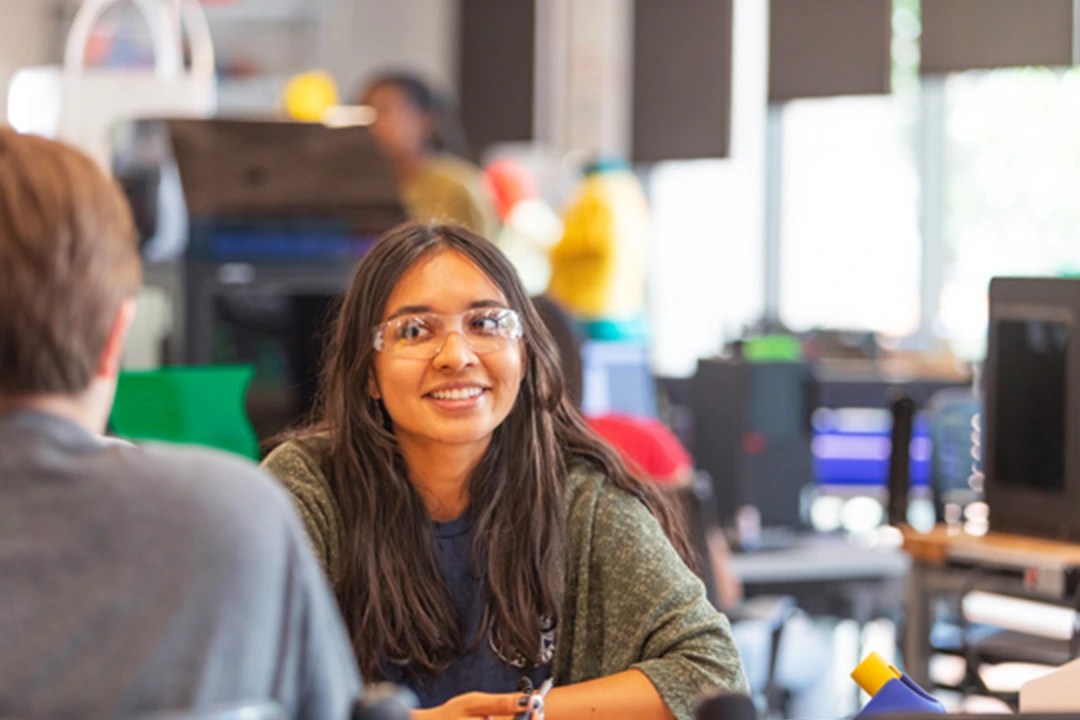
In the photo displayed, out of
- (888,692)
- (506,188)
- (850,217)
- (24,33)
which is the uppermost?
(24,33)

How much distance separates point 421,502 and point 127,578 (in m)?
0.88

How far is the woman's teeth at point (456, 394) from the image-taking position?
1.78 m

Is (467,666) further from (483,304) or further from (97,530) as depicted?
(97,530)

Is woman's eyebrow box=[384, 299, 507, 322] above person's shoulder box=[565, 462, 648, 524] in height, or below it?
above

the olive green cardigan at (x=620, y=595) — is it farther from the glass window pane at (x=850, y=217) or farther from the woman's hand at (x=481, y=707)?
the glass window pane at (x=850, y=217)

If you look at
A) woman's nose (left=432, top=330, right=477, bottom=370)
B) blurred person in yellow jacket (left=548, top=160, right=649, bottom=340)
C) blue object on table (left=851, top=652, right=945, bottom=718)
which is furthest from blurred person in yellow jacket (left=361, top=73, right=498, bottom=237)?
blue object on table (left=851, top=652, right=945, bottom=718)

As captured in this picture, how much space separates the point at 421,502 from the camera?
1811 millimetres

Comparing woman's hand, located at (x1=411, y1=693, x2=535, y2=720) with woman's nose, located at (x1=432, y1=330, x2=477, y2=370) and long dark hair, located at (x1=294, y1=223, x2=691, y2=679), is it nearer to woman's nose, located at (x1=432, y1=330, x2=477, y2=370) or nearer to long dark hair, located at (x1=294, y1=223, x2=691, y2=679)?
long dark hair, located at (x1=294, y1=223, x2=691, y2=679)

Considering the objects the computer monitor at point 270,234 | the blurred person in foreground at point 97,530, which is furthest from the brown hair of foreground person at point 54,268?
the computer monitor at point 270,234

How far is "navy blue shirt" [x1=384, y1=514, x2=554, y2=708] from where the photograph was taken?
1749mm

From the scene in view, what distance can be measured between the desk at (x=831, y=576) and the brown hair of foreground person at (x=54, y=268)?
3.30 metres

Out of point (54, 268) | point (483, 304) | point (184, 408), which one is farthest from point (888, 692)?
point (184, 408)

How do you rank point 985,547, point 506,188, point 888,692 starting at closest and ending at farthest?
point 888,692 < point 985,547 < point 506,188

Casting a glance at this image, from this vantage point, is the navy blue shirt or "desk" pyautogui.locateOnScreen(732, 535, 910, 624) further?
"desk" pyautogui.locateOnScreen(732, 535, 910, 624)
